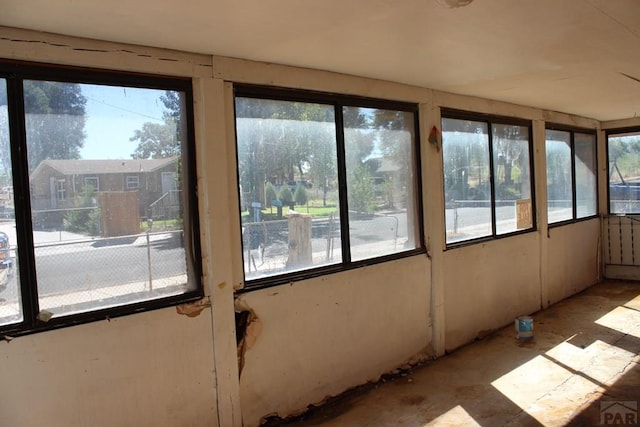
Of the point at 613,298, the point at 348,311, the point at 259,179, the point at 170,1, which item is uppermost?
the point at 170,1

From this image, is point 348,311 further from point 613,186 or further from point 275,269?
point 613,186

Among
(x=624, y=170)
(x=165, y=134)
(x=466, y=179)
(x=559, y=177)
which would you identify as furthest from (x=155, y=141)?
(x=624, y=170)

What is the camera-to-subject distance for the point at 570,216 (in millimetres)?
6723

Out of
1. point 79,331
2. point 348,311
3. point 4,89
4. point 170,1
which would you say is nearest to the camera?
point 170,1

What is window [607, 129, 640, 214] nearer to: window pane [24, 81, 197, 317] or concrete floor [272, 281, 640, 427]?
concrete floor [272, 281, 640, 427]

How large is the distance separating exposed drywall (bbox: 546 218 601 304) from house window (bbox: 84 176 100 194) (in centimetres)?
541

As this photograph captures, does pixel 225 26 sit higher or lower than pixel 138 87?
higher

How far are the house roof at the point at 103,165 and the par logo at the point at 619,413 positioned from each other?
10.5 feet

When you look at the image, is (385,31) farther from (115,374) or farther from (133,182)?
(115,374)

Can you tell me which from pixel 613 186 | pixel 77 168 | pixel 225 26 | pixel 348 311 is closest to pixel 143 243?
pixel 77 168

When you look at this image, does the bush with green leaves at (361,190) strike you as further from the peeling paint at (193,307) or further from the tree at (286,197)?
the peeling paint at (193,307)

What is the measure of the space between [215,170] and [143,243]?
0.59 meters

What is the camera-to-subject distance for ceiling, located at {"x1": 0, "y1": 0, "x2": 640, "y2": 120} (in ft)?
7.10

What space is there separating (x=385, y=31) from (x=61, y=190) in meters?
1.90
